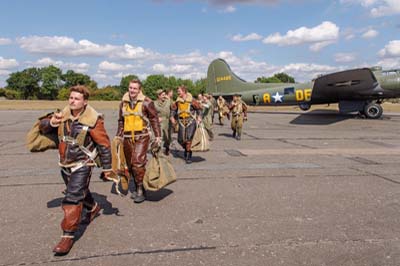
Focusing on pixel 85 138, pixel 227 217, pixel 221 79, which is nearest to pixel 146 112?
pixel 85 138

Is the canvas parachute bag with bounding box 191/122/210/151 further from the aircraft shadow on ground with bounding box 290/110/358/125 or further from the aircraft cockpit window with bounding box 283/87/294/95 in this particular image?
the aircraft cockpit window with bounding box 283/87/294/95

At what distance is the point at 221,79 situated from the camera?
28891 millimetres

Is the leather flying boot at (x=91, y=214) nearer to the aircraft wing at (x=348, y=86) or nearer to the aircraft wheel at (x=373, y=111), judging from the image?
the aircraft wing at (x=348, y=86)

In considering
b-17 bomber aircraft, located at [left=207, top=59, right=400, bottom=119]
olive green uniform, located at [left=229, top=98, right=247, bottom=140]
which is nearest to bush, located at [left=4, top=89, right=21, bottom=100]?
b-17 bomber aircraft, located at [left=207, top=59, right=400, bottom=119]

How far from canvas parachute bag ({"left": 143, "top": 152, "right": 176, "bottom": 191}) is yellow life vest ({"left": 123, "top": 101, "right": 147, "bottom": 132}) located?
1.61 ft

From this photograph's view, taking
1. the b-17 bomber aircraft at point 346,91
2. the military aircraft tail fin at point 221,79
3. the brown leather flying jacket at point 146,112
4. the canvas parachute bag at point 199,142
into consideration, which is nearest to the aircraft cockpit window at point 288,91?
the b-17 bomber aircraft at point 346,91

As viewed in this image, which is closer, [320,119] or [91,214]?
[91,214]

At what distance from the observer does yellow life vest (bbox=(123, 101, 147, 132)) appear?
15.1ft

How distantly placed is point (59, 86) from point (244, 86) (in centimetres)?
10084

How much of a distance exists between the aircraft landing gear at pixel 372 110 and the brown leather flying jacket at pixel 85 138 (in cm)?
2004

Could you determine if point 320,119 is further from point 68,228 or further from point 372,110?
point 68,228

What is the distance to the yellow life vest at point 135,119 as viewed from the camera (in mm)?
4594

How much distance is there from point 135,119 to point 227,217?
1950 mm

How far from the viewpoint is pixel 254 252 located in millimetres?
3188
